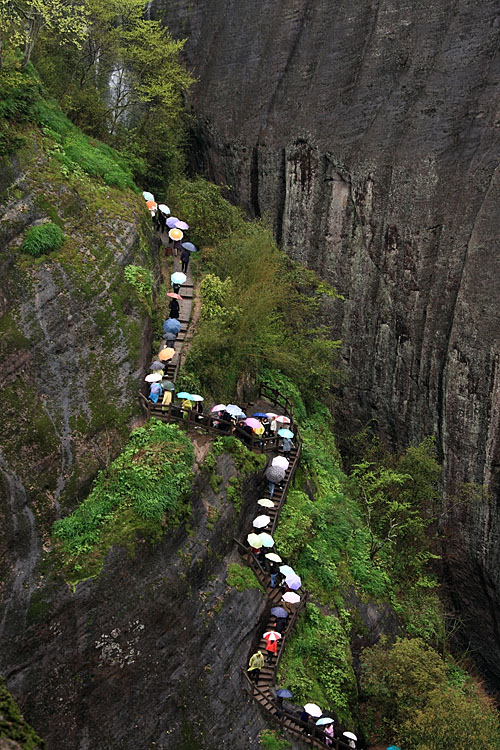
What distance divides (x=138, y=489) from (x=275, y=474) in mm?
4550

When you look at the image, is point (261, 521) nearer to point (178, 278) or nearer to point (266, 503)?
A: point (266, 503)

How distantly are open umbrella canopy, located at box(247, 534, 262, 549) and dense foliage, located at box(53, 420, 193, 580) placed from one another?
7.02ft

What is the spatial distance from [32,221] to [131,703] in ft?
39.3

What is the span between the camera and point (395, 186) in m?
26.5

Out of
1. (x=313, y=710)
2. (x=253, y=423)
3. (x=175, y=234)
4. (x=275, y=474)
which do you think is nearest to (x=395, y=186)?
(x=175, y=234)

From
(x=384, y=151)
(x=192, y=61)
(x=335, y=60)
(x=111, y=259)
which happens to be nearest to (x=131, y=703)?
(x=111, y=259)

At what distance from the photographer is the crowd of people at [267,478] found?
1520 cm

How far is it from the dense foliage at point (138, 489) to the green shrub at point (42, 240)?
534 cm

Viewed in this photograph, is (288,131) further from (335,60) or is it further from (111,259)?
(111,259)

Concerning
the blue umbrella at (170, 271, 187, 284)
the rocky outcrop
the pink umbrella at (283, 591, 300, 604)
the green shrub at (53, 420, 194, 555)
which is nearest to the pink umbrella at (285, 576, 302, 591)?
the pink umbrella at (283, 591, 300, 604)

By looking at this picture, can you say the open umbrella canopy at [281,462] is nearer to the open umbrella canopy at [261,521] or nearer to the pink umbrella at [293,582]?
the open umbrella canopy at [261,521]

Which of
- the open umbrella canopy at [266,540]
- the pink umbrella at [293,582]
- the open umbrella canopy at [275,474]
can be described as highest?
the open umbrella canopy at [275,474]

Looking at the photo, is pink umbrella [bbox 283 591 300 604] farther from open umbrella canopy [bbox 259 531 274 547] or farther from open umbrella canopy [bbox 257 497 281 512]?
open umbrella canopy [bbox 257 497 281 512]

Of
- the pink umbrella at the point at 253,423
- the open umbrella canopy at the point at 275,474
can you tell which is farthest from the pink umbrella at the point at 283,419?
the open umbrella canopy at the point at 275,474
